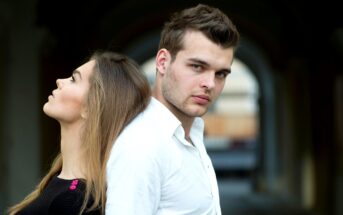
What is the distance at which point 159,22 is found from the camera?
61.8 feet

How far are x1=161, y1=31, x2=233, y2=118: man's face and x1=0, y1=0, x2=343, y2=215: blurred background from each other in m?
4.69

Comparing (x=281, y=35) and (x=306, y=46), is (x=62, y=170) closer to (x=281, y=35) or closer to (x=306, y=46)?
(x=306, y=46)

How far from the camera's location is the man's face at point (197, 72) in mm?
2488

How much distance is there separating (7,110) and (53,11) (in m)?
1.98

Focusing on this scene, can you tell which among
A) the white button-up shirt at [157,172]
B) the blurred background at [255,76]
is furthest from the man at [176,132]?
the blurred background at [255,76]

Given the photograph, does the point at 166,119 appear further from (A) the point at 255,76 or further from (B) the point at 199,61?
(A) the point at 255,76

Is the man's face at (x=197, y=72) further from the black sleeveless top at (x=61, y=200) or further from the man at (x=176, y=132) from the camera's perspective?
the black sleeveless top at (x=61, y=200)

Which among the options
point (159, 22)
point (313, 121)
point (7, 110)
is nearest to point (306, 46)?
point (313, 121)

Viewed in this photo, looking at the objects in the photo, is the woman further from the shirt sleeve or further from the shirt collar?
the shirt sleeve

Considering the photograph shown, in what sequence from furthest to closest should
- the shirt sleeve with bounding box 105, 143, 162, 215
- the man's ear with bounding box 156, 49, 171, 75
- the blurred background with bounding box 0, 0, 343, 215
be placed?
the blurred background with bounding box 0, 0, 343, 215 → the man's ear with bounding box 156, 49, 171, 75 → the shirt sleeve with bounding box 105, 143, 162, 215

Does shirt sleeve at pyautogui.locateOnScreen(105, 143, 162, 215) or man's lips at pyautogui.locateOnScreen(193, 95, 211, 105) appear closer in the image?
shirt sleeve at pyautogui.locateOnScreen(105, 143, 162, 215)

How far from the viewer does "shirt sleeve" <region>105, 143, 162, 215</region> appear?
7.51ft

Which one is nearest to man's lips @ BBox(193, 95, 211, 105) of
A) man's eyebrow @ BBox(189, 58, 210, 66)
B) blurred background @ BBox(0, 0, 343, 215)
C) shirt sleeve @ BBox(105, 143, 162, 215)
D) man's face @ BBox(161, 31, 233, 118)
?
man's face @ BBox(161, 31, 233, 118)

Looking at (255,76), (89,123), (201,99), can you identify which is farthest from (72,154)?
(255,76)
